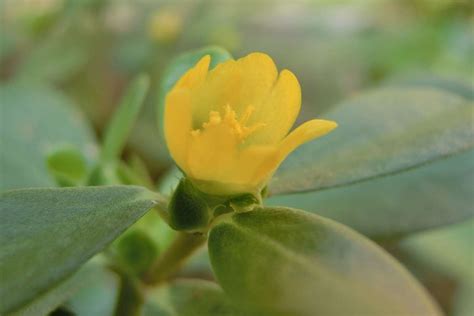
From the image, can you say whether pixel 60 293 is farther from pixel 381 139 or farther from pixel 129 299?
pixel 381 139

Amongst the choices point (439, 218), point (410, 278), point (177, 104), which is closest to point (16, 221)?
point (177, 104)

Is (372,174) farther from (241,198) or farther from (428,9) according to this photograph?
(428,9)

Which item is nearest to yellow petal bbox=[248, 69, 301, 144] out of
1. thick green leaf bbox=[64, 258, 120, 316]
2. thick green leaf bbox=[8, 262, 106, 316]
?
thick green leaf bbox=[8, 262, 106, 316]

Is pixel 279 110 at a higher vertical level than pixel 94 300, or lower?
higher

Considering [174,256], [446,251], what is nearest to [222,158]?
[174,256]

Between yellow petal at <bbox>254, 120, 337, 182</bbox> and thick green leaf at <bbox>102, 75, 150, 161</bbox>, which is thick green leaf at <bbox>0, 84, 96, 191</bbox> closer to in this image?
thick green leaf at <bbox>102, 75, 150, 161</bbox>

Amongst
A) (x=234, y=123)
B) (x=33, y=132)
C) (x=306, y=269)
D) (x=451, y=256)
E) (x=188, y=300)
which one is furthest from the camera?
(x=451, y=256)
